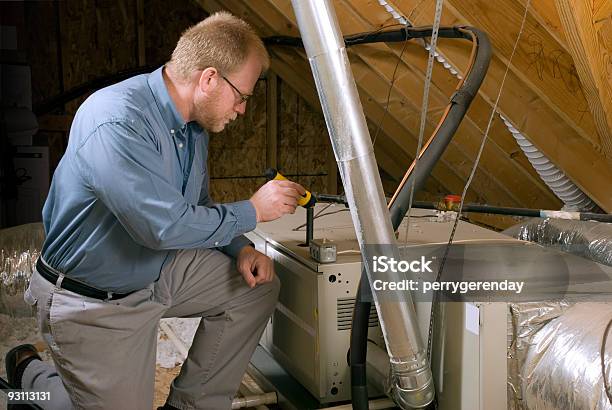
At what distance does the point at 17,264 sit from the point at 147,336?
125 cm

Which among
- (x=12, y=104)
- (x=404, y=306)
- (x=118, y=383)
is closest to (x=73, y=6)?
(x=12, y=104)

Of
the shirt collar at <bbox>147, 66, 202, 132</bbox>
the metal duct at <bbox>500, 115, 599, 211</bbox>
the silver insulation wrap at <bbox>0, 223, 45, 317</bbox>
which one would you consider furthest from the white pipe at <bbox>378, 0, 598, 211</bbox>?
the silver insulation wrap at <bbox>0, 223, 45, 317</bbox>

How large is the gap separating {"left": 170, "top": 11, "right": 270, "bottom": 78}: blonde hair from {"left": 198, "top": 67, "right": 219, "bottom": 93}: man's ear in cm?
1

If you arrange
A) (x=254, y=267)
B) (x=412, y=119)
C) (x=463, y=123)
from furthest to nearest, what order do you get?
1. (x=412, y=119)
2. (x=463, y=123)
3. (x=254, y=267)

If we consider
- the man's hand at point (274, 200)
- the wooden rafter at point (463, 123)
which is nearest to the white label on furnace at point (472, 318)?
the man's hand at point (274, 200)

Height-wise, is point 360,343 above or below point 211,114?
below

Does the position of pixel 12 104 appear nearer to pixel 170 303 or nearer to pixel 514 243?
pixel 170 303

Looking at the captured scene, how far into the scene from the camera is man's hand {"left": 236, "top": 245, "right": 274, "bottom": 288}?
176 cm

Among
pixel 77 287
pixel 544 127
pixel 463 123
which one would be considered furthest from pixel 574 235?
pixel 77 287

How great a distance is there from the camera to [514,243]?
1.80m

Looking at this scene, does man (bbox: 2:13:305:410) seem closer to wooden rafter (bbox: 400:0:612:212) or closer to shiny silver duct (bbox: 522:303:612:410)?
shiny silver duct (bbox: 522:303:612:410)

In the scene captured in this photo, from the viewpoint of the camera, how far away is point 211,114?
1622mm

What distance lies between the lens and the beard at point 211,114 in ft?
5.22

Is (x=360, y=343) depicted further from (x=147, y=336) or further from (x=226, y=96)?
(x=226, y=96)
